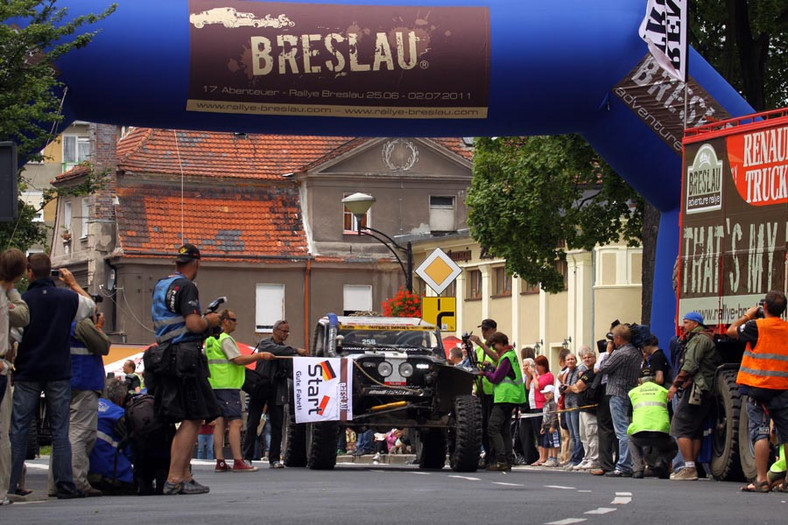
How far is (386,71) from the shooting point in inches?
811

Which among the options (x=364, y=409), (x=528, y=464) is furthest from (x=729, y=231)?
(x=528, y=464)

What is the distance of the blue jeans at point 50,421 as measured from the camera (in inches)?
550

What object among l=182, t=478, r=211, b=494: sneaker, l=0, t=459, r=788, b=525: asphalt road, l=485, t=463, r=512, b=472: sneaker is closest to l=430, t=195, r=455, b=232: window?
l=485, t=463, r=512, b=472: sneaker

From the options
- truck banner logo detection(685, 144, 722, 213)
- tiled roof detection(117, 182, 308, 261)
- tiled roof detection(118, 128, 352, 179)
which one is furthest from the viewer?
tiled roof detection(118, 128, 352, 179)

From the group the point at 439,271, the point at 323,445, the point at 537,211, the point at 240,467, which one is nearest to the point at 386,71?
the point at 323,445

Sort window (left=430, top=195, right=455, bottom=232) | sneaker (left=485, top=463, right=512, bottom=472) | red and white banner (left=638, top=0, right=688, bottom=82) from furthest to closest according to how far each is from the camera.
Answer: window (left=430, top=195, right=455, bottom=232) < sneaker (left=485, top=463, right=512, bottom=472) < red and white banner (left=638, top=0, right=688, bottom=82)

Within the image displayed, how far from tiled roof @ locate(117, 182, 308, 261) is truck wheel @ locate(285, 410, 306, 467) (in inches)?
1764

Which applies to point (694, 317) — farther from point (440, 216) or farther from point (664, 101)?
point (440, 216)

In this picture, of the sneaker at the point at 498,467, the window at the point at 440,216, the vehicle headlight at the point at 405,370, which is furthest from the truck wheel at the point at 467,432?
the window at the point at 440,216

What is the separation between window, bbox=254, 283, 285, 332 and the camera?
69.4 metres

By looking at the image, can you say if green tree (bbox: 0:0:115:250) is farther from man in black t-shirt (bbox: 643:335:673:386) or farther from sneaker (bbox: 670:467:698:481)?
sneaker (bbox: 670:467:698:481)

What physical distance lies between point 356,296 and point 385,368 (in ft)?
160

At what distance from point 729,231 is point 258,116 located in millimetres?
5673

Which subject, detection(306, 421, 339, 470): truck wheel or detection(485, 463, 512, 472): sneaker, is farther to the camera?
detection(485, 463, 512, 472): sneaker
